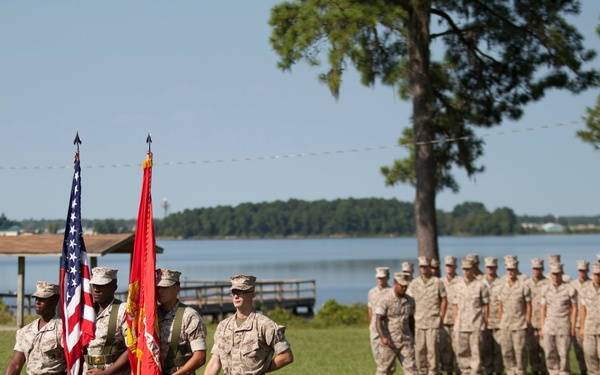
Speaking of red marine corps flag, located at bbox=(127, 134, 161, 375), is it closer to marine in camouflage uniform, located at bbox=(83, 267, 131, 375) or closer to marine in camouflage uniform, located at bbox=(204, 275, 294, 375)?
marine in camouflage uniform, located at bbox=(83, 267, 131, 375)

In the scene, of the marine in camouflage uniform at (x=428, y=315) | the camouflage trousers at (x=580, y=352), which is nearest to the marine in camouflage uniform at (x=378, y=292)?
the marine in camouflage uniform at (x=428, y=315)

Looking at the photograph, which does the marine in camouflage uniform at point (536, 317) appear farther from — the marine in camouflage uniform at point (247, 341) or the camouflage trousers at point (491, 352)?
the marine in camouflage uniform at point (247, 341)

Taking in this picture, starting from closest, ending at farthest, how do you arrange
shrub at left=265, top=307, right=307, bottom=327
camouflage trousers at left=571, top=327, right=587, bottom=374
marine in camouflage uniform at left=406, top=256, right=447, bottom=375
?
1. marine in camouflage uniform at left=406, top=256, right=447, bottom=375
2. camouflage trousers at left=571, top=327, right=587, bottom=374
3. shrub at left=265, top=307, right=307, bottom=327

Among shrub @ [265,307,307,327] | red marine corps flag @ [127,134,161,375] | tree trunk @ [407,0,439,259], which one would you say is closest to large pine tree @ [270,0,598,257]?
tree trunk @ [407,0,439,259]

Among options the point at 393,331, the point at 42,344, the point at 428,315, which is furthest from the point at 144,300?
the point at 428,315

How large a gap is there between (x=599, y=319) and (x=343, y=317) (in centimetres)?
1344

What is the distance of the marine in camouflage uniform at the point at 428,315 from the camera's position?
14953mm

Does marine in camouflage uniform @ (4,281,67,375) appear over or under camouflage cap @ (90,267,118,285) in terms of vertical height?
under

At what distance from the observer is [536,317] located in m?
15.4

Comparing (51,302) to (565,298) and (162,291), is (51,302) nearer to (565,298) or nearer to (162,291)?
(162,291)

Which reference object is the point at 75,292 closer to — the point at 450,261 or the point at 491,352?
the point at 450,261

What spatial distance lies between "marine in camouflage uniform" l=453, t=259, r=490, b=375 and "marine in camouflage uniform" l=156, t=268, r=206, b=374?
24.2ft

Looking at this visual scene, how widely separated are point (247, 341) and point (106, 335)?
1207 millimetres

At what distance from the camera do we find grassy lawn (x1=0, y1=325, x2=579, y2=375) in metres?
15.9
